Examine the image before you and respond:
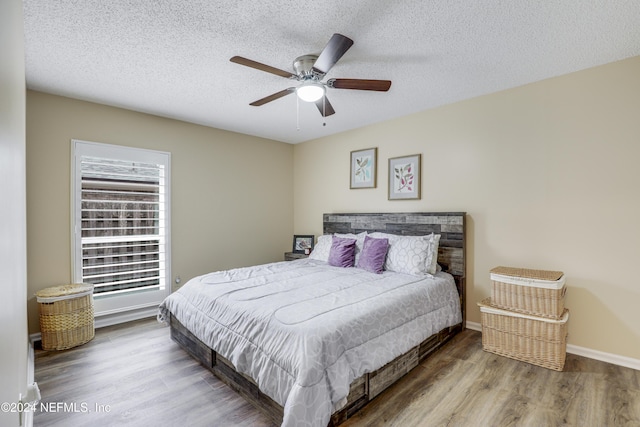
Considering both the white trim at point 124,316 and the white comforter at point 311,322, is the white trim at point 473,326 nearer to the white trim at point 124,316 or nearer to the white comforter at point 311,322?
the white comforter at point 311,322

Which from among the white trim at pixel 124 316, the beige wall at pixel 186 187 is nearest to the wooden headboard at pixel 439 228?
the beige wall at pixel 186 187

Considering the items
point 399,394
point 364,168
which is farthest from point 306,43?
point 399,394

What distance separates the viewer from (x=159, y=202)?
380 centimetres

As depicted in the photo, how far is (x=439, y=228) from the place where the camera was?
344cm

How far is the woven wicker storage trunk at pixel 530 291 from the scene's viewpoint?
2459mm

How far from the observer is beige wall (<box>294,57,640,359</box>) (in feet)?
8.14

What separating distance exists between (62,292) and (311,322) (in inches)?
104

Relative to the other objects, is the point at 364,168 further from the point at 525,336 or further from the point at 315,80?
the point at 525,336

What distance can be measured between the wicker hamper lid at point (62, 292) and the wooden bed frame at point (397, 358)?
975 mm

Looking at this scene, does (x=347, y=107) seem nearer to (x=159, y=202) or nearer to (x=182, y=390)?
(x=159, y=202)

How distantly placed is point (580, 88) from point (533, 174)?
0.81 m

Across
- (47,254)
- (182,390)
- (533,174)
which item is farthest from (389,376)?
(47,254)

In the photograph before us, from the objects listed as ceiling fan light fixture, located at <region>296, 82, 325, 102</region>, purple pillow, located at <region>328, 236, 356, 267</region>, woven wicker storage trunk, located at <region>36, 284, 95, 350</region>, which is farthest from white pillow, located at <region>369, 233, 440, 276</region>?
woven wicker storage trunk, located at <region>36, 284, 95, 350</region>

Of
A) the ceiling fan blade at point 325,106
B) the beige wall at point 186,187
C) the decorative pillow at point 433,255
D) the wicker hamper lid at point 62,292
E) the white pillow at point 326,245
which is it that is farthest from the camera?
the white pillow at point 326,245
